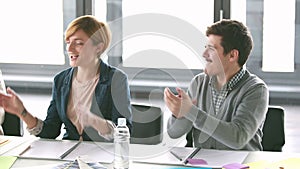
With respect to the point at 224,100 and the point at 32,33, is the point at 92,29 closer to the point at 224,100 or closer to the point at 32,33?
the point at 224,100

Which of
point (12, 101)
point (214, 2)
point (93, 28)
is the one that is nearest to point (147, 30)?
point (93, 28)

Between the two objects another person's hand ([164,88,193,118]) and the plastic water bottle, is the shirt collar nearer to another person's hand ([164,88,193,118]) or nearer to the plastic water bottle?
another person's hand ([164,88,193,118])

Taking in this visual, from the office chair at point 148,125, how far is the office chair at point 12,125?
1.90ft

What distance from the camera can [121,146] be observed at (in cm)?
214

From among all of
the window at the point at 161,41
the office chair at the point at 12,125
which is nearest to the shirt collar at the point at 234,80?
the window at the point at 161,41

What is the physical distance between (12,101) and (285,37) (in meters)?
4.28

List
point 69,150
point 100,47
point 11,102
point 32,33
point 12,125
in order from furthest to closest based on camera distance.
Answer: point 32,33 → point 12,125 → point 100,47 → point 11,102 → point 69,150

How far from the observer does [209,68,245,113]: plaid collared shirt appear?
240 centimetres

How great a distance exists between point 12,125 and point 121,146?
2.66 ft

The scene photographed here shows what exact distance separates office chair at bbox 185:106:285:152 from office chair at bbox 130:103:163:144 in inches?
18.0

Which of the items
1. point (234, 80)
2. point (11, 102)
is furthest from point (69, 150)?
point (234, 80)

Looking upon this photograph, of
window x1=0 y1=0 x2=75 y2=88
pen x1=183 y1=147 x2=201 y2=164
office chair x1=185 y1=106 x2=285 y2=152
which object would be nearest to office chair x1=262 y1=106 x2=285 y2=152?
office chair x1=185 y1=106 x2=285 y2=152

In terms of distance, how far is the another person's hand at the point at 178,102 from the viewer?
218 centimetres

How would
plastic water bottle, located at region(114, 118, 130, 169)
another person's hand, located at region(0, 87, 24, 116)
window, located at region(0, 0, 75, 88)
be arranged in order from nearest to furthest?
plastic water bottle, located at region(114, 118, 130, 169), another person's hand, located at region(0, 87, 24, 116), window, located at region(0, 0, 75, 88)
